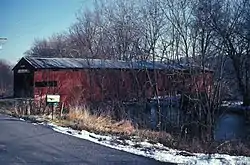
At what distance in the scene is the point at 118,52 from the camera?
30891mm

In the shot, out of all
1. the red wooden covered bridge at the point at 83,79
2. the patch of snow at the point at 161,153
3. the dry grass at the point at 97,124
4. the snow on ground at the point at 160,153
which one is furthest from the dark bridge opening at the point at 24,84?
the patch of snow at the point at 161,153

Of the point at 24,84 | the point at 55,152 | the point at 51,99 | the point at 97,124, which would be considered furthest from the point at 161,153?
the point at 24,84

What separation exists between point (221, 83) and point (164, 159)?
11.8 m

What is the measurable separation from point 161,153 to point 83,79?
2678 centimetres

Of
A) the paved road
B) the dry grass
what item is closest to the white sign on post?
the dry grass

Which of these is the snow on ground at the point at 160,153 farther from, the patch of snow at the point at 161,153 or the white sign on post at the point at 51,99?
the white sign on post at the point at 51,99

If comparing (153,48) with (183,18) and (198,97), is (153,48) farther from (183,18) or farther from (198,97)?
(198,97)

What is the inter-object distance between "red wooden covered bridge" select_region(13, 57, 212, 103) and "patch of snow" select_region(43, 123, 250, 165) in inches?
556

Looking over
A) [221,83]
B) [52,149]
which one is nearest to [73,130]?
[52,149]

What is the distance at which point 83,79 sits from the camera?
34906mm

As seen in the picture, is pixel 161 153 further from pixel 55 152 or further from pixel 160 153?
pixel 55 152

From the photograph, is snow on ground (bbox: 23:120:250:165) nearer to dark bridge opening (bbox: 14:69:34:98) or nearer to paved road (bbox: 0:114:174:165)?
paved road (bbox: 0:114:174:165)

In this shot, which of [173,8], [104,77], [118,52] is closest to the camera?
[173,8]

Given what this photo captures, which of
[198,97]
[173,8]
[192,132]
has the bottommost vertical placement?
[192,132]
